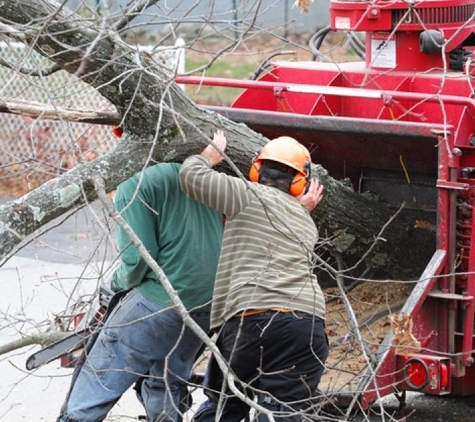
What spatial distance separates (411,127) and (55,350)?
6.47ft

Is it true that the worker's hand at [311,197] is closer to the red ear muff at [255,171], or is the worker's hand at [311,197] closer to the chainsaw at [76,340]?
the red ear muff at [255,171]

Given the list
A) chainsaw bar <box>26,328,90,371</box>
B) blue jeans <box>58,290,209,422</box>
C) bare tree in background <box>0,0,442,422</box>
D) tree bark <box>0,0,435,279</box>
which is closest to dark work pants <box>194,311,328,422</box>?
bare tree in background <box>0,0,442,422</box>

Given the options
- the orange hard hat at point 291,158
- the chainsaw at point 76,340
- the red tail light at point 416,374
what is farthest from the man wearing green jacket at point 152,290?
the red tail light at point 416,374

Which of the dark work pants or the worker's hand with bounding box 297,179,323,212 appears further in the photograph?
the worker's hand with bounding box 297,179,323,212

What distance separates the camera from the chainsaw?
4.91 metres

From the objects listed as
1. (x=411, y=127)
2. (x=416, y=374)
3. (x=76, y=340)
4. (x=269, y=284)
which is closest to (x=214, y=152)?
(x=269, y=284)

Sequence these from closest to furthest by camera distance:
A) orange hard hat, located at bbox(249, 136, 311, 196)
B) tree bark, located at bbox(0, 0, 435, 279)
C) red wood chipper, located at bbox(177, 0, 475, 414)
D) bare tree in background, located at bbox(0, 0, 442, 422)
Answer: bare tree in background, located at bbox(0, 0, 442, 422) → tree bark, located at bbox(0, 0, 435, 279) → orange hard hat, located at bbox(249, 136, 311, 196) → red wood chipper, located at bbox(177, 0, 475, 414)

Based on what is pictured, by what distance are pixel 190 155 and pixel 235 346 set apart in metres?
0.93

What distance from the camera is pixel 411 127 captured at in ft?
15.4

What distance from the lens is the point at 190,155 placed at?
4578 mm

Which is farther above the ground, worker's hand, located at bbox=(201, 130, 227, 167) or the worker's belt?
worker's hand, located at bbox=(201, 130, 227, 167)

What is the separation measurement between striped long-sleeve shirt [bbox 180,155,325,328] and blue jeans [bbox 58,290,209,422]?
41 cm

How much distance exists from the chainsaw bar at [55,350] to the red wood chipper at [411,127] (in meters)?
1.32

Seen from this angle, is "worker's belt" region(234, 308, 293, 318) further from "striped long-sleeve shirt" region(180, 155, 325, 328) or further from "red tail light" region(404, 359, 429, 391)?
"red tail light" region(404, 359, 429, 391)
